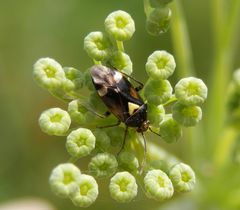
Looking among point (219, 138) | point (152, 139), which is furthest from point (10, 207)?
point (219, 138)

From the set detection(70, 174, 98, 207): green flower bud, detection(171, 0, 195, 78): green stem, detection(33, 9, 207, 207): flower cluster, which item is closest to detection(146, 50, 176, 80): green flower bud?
detection(33, 9, 207, 207): flower cluster

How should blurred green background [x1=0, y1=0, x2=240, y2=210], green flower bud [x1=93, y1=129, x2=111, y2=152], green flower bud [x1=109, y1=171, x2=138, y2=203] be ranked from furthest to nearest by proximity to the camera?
blurred green background [x1=0, y1=0, x2=240, y2=210]
green flower bud [x1=93, y1=129, x2=111, y2=152]
green flower bud [x1=109, y1=171, x2=138, y2=203]

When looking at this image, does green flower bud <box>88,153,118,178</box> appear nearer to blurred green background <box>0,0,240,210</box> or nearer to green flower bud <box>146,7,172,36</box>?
green flower bud <box>146,7,172,36</box>

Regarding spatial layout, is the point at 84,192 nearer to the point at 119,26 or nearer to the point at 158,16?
the point at 119,26

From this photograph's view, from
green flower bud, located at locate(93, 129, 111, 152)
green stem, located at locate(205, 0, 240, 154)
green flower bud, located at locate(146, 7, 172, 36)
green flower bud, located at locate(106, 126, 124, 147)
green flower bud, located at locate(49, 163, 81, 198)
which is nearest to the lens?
green flower bud, located at locate(49, 163, 81, 198)

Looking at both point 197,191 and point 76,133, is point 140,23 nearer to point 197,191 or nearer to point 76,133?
point 197,191

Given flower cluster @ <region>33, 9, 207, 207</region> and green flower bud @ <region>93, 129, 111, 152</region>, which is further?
green flower bud @ <region>93, 129, 111, 152</region>
